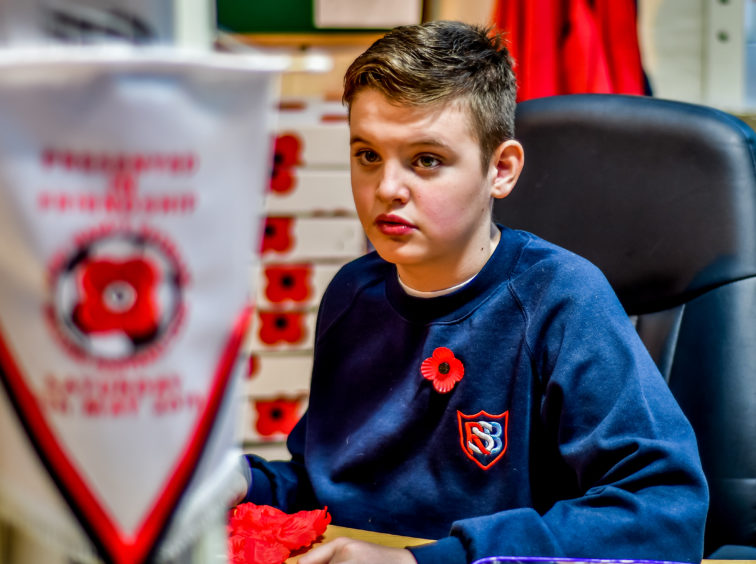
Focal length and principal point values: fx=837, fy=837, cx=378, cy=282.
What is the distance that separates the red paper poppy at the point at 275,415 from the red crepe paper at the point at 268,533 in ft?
3.91

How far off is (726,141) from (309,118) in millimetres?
1177

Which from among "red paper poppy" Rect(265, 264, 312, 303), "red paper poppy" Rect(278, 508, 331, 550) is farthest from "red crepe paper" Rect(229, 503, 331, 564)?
"red paper poppy" Rect(265, 264, 312, 303)

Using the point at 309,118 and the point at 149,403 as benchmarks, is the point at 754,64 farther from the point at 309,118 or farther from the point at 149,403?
the point at 149,403

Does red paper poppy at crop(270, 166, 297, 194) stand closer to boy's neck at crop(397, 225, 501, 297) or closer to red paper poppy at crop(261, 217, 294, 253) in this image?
red paper poppy at crop(261, 217, 294, 253)

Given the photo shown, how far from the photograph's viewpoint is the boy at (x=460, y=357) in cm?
88

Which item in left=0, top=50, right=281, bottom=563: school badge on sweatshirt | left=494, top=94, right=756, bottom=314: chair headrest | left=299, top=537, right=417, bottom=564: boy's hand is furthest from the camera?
left=494, top=94, right=756, bottom=314: chair headrest

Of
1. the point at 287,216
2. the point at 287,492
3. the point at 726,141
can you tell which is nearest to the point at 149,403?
the point at 287,492

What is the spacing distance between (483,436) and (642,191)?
416mm

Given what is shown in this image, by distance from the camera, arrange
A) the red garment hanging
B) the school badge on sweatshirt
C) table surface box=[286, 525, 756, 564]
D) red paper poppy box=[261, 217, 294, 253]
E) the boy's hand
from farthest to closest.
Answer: red paper poppy box=[261, 217, 294, 253] < the red garment hanging < table surface box=[286, 525, 756, 564] < the boy's hand < the school badge on sweatshirt

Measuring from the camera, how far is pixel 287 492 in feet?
3.56

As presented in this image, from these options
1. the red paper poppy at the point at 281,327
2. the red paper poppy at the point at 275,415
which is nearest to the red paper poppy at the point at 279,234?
the red paper poppy at the point at 281,327

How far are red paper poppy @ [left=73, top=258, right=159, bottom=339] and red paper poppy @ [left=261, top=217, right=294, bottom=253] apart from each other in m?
1.66

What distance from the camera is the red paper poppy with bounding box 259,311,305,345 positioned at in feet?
6.84

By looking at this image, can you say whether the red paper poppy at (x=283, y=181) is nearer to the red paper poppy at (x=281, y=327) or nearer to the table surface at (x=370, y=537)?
the red paper poppy at (x=281, y=327)
